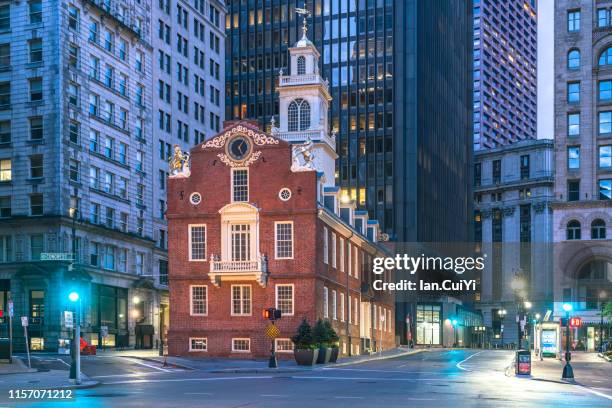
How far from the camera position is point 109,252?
272 ft

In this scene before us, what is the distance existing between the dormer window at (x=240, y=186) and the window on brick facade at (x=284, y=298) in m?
6.79

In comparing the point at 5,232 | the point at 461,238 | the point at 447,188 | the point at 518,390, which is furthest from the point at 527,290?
the point at 518,390

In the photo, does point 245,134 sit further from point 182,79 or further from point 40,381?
point 182,79

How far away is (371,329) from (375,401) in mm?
60376

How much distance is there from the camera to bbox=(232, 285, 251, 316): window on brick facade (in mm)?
63156

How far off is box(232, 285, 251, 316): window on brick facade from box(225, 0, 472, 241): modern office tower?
65.3m

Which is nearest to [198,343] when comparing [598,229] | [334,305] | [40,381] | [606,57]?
[334,305]

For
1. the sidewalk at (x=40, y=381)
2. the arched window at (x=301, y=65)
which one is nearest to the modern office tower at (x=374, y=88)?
the arched window at (x=301, y=65)

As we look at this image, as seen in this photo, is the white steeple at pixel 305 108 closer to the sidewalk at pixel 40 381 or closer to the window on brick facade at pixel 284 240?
the window on brick facade at pixel 284 240

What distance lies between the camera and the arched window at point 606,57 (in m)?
90.4

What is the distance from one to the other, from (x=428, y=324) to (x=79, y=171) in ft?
223

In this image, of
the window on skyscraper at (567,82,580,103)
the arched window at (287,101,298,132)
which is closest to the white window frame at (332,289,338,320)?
the arched window at (287,101,298,132)

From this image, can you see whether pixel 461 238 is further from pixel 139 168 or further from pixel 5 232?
pixel 5 232

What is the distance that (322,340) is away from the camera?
55281 mm
